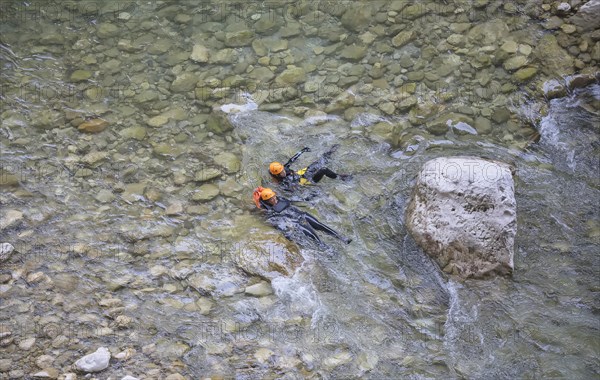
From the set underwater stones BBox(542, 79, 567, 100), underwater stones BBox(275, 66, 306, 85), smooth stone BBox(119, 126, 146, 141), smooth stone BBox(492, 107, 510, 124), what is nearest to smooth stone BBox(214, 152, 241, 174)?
smooth stone BBox(119, 126, 146, 141)

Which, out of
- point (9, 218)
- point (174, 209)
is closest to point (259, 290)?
point (174, 209)

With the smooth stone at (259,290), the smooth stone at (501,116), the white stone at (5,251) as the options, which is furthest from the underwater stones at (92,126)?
the smooth stone at (501,116)

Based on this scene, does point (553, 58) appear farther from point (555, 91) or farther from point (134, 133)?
point (134, 133)

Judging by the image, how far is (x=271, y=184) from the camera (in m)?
7.08

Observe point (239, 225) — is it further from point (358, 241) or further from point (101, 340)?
point (101, 340)

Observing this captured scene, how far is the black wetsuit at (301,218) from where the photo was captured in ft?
20.9

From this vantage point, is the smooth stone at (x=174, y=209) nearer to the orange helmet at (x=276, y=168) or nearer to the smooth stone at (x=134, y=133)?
the orange helmet at (x=276, y=168)

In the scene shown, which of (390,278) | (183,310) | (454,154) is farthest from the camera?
(454,154)

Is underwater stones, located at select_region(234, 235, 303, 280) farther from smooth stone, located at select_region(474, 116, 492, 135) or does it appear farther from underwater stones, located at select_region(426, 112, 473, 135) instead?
smooth stone, located at select_region(474, 116, 492, 135)

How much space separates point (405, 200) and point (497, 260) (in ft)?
4.34

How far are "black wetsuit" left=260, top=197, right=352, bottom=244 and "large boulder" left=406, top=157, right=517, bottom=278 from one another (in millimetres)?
1049

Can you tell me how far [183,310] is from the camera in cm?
559

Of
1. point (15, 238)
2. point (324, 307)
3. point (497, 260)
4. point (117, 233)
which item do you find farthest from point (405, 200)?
point (15, 238)

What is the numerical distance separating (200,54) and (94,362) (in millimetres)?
5223
